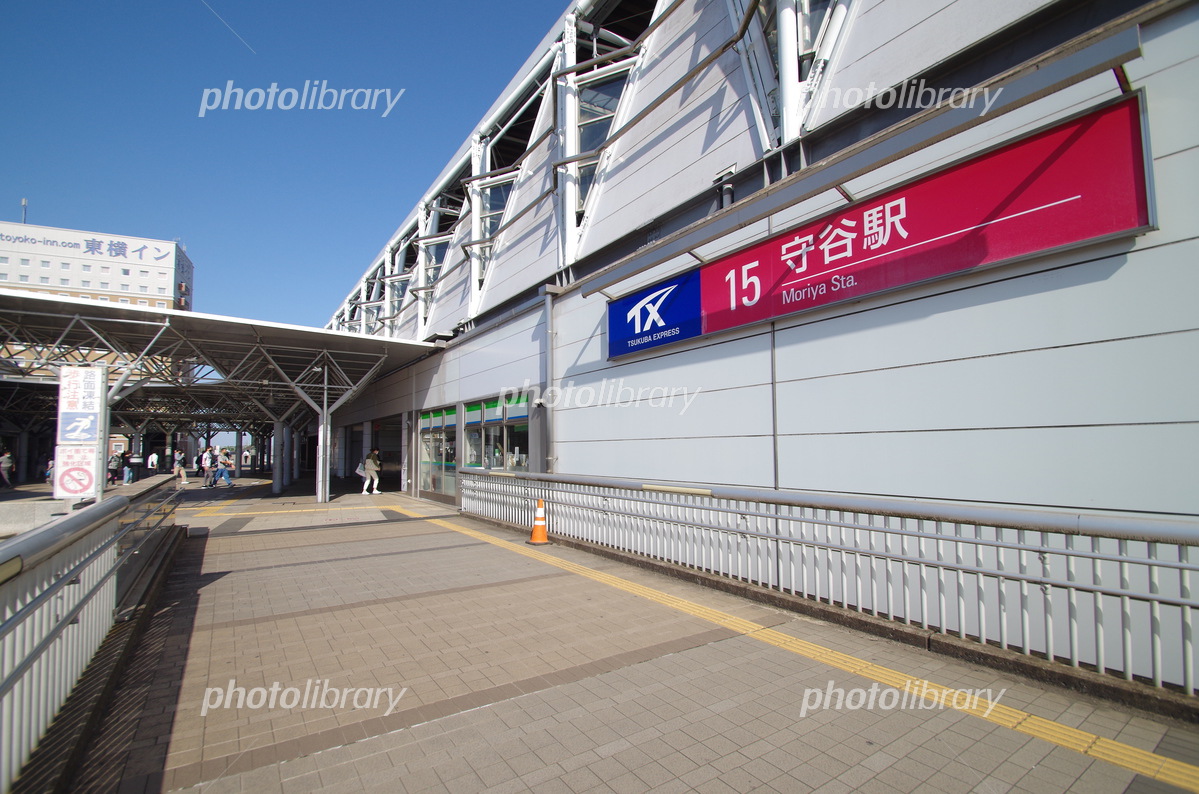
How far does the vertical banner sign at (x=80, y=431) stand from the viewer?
8.62 metres

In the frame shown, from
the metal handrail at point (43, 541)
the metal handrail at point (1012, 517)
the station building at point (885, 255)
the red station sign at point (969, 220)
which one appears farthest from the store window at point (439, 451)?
the metal handrail at point (43, 541)

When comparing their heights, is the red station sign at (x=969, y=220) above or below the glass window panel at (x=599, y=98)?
below

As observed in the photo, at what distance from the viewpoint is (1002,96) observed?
427 centimetres

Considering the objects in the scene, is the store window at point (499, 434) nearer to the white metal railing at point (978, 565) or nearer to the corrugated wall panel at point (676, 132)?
the corrugated wall panel at point (676, 132)

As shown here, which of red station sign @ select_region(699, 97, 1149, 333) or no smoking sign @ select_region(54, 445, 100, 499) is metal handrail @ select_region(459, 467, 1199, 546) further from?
no smoking sign @ select_region(54, 445, 100, 499)

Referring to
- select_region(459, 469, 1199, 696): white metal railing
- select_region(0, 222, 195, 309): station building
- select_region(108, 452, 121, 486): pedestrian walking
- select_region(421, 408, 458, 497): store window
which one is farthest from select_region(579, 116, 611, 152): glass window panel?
select_region(0, 222, 195, 309): station building

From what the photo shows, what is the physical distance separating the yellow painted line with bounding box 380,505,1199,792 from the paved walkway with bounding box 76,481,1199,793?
2 centimetres
